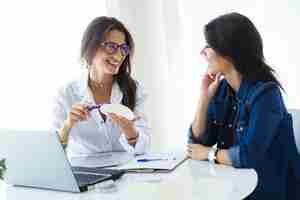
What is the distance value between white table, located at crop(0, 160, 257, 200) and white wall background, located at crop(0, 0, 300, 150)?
0.86 meters

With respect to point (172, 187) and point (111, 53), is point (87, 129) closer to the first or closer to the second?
point (111, 53)

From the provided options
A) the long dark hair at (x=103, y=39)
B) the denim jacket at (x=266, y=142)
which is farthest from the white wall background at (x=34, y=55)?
the denim jacket at (x=266, y=142)

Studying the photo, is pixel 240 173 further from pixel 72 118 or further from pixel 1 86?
pixel 1 86

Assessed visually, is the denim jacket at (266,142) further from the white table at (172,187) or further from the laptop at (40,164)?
the laptop at (40,164)

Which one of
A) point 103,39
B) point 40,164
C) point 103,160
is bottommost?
point 103,160

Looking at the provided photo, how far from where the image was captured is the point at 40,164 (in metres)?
1.10

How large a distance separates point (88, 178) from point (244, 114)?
64 cm

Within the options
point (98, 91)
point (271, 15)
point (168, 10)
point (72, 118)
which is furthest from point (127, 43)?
point (271, 15)

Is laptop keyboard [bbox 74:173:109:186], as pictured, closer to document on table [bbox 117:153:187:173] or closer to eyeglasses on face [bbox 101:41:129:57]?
document on table [bbox 117:153:187:173]

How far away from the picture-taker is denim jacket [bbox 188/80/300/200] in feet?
4.23

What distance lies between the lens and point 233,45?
1437mm

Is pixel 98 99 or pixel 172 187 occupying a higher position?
pixel 98 99

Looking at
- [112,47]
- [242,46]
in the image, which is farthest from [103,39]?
[242,46]

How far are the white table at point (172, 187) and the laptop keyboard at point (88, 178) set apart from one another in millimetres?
40
